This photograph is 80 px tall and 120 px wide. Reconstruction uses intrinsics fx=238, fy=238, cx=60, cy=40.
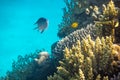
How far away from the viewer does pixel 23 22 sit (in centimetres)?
4556

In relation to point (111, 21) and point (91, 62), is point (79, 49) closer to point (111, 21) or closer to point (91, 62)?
point (91, 62)

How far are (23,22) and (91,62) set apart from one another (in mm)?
42182

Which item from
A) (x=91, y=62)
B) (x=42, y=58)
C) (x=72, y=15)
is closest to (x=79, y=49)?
(x=91, y=62)

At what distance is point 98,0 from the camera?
28.5ft

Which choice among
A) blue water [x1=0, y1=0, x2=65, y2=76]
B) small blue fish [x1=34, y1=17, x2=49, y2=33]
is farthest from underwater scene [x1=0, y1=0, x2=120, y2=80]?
blue water [x1=0, y1=0, x2=65, y2=76]

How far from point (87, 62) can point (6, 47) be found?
170ft

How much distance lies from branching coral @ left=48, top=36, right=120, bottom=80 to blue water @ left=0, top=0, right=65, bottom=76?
2572cm

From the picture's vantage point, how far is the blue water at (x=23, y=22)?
38562mm

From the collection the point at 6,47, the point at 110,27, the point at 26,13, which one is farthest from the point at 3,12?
the point at 110,27

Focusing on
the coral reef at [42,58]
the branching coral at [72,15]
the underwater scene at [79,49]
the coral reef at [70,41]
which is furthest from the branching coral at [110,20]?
the branching coral at [72,15]

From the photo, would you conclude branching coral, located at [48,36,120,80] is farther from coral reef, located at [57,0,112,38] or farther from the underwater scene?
coral reef, located at [57,0,112,38]

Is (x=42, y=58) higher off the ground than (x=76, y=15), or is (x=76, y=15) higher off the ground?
(x=76, y=15)

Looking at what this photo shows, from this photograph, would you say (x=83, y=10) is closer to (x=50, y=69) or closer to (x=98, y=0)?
(x=98, y=0)

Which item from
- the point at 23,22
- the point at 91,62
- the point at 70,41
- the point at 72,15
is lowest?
the point at 91,62
